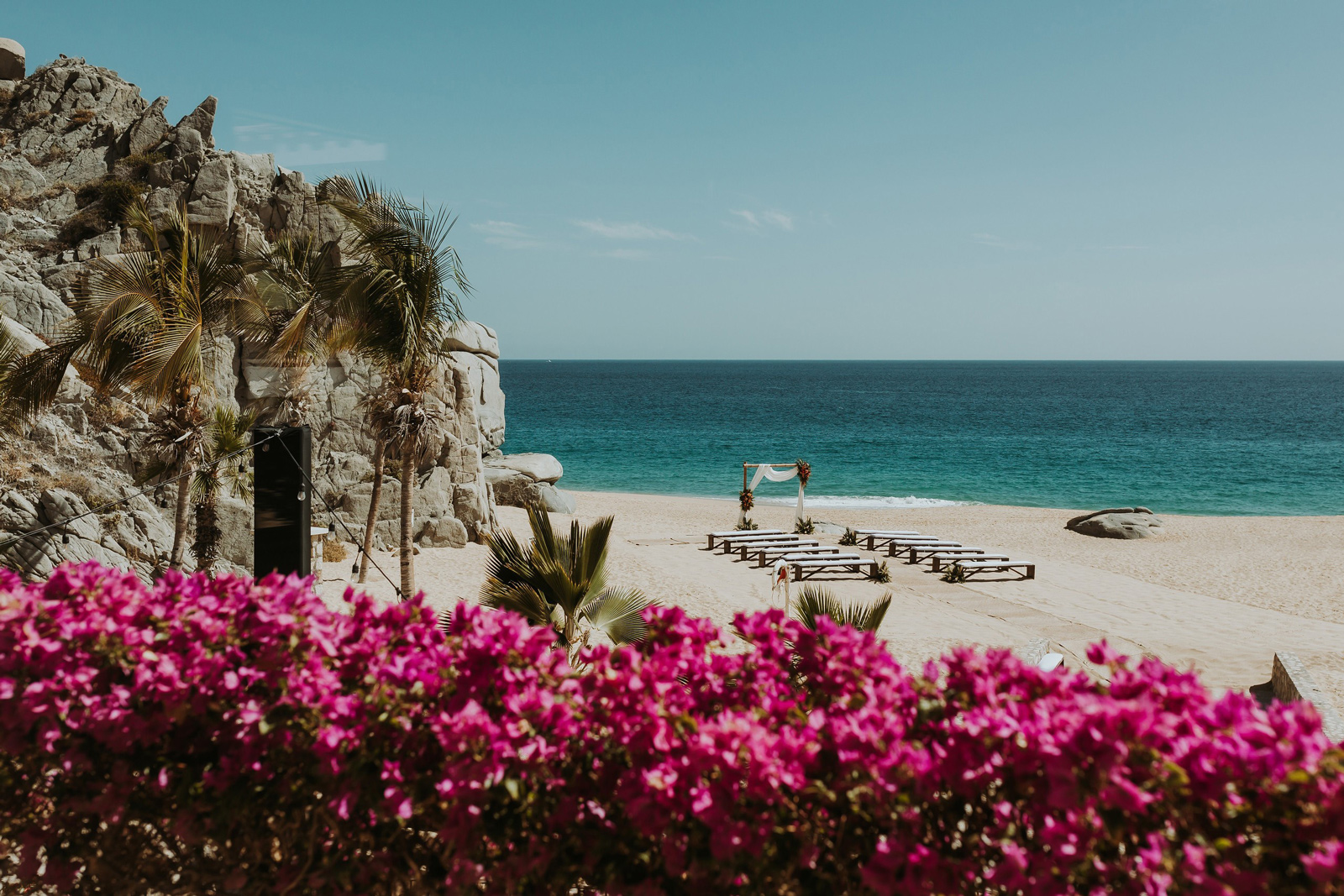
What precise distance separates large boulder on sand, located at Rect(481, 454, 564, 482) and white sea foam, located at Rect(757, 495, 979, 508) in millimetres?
8458

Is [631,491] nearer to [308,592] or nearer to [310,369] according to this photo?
[310,369]

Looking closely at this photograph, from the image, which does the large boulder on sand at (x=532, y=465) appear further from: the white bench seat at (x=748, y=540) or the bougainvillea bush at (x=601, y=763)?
the bougainvillea bush at (x=601, y=763)

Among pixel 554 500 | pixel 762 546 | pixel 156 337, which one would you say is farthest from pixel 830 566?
pixel 554 500

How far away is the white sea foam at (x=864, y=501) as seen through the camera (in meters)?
31.5

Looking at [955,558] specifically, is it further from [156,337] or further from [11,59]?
[11,59]

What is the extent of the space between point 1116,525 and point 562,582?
21980 mm

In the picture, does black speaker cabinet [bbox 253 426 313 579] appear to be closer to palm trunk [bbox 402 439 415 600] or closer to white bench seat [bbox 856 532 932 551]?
palm trunk [bbox 402 439 415 600]

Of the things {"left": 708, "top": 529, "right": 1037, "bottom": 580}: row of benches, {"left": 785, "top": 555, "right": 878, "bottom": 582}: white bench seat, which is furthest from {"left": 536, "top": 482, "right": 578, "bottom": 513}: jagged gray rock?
{"left": 785, "top": 555, "right": 878, "bottom": 582}: white bench seat

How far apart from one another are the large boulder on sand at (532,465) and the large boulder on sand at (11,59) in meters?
19.1

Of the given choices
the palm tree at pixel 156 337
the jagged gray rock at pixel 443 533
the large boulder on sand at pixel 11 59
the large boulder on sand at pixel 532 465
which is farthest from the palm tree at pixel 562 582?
the large boulder on sand at pixel 11 59

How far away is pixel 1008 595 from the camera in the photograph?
14188 millimetres

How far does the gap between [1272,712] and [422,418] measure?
36.4ft

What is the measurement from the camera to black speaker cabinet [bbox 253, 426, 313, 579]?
17.3 feet

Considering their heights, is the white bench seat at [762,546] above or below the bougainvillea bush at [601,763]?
below
